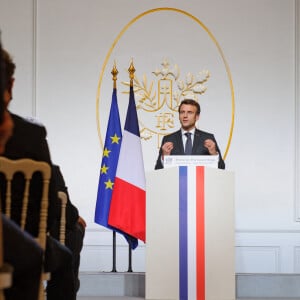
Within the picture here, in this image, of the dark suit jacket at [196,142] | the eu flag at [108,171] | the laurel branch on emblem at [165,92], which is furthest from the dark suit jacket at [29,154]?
the laurel branch on emblem at [165,92]

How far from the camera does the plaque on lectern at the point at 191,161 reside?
18.5 ft

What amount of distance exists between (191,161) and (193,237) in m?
0.58

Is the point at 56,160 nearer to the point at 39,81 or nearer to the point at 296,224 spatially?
the point at 39,81

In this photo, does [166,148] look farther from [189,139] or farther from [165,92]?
[165,92]

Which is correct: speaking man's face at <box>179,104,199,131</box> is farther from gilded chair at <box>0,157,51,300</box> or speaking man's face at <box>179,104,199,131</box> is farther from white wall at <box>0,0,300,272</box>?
gilded chair at <box>0,157,51,300</box>

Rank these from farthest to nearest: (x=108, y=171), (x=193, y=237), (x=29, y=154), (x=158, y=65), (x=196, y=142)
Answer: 1. (x=158, y=65)
2. (x=196, y=142)
3. (x=108, y=171)
4. (x=193, y=237)
5. (x=29, y=154)

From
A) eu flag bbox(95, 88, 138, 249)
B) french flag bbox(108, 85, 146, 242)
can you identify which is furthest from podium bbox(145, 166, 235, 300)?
eu flag bbox(95, 88, 138, 249)

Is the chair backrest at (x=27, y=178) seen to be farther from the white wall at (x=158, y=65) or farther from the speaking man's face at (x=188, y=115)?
the white wall at (x=158, y=65)

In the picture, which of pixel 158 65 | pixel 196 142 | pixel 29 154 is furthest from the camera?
pixel 158 65

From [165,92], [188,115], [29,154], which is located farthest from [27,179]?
[165,92]

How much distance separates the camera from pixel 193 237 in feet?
18.5

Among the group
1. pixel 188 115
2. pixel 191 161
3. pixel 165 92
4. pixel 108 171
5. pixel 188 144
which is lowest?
pixel 108 171

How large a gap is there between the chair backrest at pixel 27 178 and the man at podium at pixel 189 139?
4186 mm

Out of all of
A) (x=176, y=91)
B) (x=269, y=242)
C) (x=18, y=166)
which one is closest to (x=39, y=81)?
(x=176, y=91)
